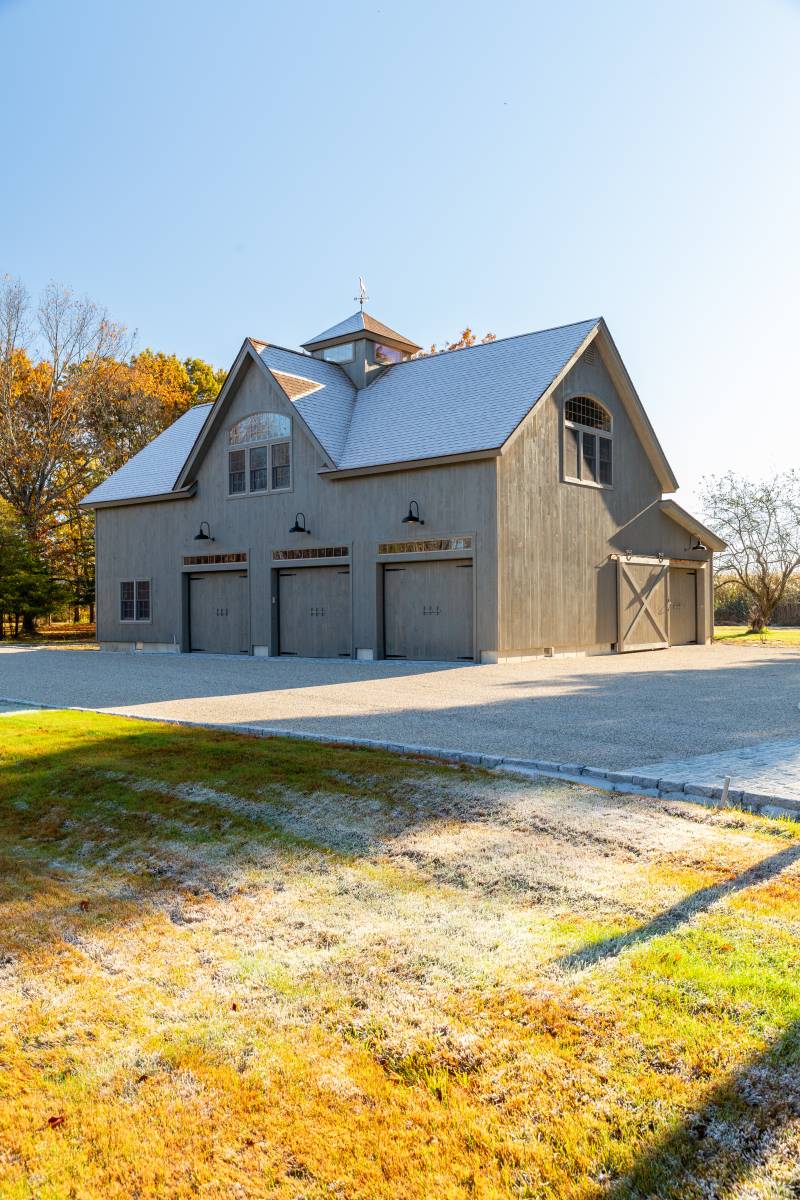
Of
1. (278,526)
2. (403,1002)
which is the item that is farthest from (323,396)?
(403,1002)

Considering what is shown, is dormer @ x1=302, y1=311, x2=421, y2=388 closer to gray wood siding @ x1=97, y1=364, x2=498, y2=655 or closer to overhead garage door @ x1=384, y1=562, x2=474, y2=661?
gray wood siding @ x1=97, y1=364, x2=498, y2=655

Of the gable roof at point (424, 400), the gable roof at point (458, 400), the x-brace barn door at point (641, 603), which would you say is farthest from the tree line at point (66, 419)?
the x-brace barn door at point (641, 603)

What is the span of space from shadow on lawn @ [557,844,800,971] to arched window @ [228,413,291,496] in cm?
1878

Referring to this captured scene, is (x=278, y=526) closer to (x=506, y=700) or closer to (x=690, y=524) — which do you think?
(x=506, y=700)

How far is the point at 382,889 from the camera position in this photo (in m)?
4.40

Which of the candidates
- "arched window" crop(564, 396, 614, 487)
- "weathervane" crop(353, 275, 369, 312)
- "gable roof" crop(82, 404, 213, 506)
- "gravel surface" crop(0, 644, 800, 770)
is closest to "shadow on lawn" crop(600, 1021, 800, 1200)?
"gravel surface" crop(0, 644, 800, 770)

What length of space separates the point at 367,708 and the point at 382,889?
6680 millimetres

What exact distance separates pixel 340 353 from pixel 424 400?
474cm

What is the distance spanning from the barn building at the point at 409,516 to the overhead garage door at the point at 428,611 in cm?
4

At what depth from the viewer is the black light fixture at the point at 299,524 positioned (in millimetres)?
21750

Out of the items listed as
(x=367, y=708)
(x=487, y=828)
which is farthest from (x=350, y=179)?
(x=487, y=828)

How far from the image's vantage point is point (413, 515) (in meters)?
19.7

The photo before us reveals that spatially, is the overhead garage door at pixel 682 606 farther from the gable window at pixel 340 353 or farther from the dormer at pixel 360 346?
the gable window at pixel 340 353

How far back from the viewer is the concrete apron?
5676mm
